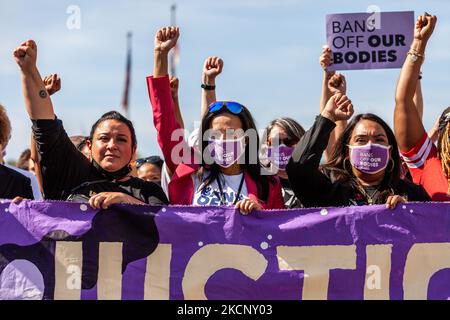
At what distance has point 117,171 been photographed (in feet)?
20.6

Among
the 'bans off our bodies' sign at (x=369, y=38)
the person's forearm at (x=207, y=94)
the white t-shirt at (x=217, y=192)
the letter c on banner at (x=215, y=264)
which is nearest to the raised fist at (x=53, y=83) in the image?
the person's forearm at (x=207, y=94)

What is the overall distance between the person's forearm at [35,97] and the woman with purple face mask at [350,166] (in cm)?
157

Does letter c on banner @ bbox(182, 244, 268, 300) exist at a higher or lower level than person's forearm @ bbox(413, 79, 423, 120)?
lower

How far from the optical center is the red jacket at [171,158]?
6.28 meters

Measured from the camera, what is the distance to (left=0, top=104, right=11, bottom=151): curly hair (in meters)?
6.49

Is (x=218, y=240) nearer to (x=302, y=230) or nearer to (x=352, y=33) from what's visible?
(x=302, y=230)

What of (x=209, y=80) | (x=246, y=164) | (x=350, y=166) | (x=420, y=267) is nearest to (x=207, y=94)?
(x=209, y=80)

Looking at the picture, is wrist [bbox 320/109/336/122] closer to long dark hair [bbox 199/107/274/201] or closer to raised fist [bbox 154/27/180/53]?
long dark hair [bbox 199/107/274/201]

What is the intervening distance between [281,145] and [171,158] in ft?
3.88

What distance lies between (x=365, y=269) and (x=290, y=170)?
76cm

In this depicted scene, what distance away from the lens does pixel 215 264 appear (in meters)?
5.84

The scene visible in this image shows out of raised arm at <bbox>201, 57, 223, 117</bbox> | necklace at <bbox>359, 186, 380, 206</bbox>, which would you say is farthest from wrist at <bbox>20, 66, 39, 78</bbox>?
necklace at <bbox>359, 186, 380, 206</bbox>

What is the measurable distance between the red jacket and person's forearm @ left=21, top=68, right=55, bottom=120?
72 cm

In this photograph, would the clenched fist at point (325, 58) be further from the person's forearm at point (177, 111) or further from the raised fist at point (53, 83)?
the raised fist at point (53, 83)
